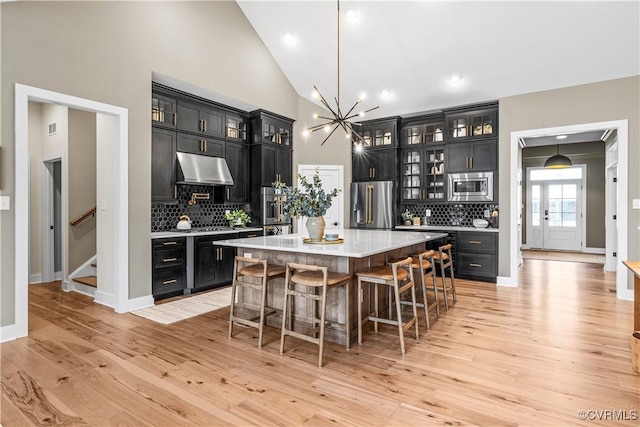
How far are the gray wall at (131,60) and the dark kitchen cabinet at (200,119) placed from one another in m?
0.43

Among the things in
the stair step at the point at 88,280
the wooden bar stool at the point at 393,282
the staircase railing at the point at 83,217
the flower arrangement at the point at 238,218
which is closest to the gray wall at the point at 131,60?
the stair step at the point at 88,280

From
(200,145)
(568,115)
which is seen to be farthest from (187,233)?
(568,115)

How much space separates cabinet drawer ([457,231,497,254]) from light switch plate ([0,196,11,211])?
19.7 ft

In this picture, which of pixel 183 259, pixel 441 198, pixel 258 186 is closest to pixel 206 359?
pixel 183 259

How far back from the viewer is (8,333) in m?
3.30

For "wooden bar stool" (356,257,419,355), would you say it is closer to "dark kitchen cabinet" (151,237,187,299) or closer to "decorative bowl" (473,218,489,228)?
"dark kitchen cabinet" (151,237,187,299)

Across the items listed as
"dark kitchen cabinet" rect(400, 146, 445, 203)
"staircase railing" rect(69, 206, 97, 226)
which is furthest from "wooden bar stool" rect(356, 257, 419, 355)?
"staircase railing" rect(69, 206, 97, 226)

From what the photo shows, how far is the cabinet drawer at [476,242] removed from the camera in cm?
582

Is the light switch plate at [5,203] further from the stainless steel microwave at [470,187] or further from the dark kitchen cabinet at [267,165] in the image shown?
the stainless steel microwave at [470,187]

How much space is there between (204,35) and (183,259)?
3.30 metres

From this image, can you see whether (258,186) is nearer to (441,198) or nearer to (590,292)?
(441,198)

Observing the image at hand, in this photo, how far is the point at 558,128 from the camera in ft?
17.4

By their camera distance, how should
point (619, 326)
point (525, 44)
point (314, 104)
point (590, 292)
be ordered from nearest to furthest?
point (619, 326), point (525, 44), point (590, 292), point (314, 104)

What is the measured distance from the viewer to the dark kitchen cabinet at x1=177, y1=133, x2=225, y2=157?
5.34 meters
